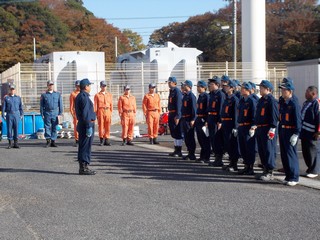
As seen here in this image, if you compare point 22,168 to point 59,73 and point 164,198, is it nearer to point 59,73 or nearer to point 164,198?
point 164,198

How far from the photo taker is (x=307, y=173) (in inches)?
512

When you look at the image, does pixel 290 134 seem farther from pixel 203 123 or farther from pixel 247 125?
pixel 203 123

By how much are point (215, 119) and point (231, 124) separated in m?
0.86

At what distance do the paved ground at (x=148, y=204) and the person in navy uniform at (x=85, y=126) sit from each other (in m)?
0.38

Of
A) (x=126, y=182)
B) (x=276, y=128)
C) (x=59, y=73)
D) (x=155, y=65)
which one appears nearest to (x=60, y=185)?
(x=126, y=182)

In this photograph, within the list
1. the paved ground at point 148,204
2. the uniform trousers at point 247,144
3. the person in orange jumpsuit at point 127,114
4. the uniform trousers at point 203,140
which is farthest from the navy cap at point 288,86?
the person in orange jumpsuit at point 127,114

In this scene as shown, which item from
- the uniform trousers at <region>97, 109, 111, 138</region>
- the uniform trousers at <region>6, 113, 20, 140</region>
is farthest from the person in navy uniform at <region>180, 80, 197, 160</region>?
the uniform trousers at <region>6, 113, 20, 140</region>

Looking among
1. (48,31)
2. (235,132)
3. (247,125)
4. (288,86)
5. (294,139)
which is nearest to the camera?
(294,139)

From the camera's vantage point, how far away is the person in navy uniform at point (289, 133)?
11.7 metres

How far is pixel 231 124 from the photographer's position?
13953 millimetres

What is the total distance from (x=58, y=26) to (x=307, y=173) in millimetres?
68200

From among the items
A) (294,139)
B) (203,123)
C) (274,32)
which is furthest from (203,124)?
(274,32)

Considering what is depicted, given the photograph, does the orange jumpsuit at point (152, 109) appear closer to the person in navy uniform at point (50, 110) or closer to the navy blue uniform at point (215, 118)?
the person in navy uniform at point (50, 110)

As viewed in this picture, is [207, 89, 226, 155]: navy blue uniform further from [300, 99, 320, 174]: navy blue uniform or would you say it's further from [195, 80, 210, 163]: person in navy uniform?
[300, 99, 320, 174]: navy blue uniform
